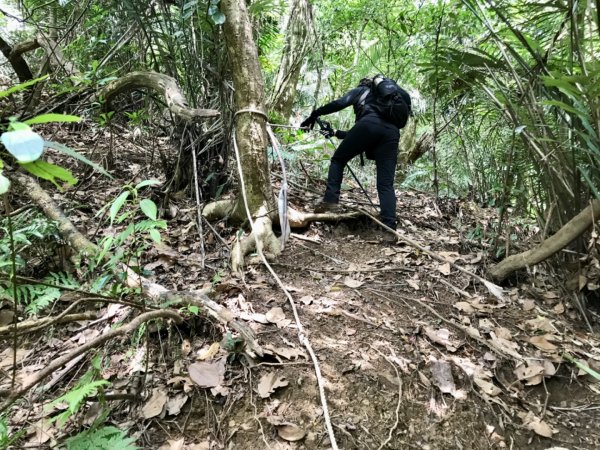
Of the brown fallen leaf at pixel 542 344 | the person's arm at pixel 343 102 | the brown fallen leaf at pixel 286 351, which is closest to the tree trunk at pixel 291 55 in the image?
the person's arm at pixel 343 102

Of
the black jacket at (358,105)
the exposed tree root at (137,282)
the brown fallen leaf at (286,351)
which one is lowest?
the brown fallen leaf at (286,351)

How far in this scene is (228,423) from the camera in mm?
1658

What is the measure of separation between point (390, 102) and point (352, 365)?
8.48 feet

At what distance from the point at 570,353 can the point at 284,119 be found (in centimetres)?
453

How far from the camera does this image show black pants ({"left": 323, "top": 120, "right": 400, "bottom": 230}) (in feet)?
12.4

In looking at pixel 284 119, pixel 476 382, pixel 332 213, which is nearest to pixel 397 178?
pixel 284 119

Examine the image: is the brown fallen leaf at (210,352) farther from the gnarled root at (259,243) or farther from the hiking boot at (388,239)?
the hiking boot at (388,239)

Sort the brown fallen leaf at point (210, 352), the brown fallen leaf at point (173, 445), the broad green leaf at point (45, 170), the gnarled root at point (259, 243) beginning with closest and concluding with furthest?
the broad green leaf at point (45, 170), the brown fallen leaf at point (173, 445), the brown fallen leaf at point (210, 352), the gnarled root at point (259, 243)

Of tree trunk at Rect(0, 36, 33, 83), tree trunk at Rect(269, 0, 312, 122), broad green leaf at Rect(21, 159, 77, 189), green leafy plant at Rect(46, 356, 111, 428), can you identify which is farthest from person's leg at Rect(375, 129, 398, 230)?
tree trunk at Rect(0, 36, 33, 83)

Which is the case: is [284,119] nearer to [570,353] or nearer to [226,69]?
[226,69]

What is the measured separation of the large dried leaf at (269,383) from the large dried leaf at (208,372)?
7.2 inches

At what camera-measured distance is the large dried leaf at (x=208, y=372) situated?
5.80 ft

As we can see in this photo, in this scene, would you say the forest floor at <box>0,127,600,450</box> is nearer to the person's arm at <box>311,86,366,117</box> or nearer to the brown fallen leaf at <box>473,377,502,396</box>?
the brown fallen leaf at <box>473,377,502,396</box>

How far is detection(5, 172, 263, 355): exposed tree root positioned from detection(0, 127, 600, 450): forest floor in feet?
0.28
